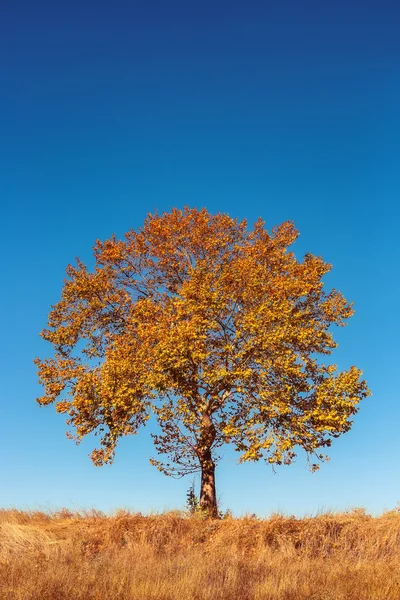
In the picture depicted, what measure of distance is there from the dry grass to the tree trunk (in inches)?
173

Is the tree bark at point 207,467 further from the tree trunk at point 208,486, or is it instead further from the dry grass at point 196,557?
the dry grass at point 196,557

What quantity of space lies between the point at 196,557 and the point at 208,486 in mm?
9483

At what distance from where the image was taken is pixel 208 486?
25641 mm

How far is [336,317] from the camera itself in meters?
27.6

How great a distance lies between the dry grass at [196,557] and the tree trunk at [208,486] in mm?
4399

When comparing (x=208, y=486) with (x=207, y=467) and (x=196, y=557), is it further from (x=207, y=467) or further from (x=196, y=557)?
Answer: (x=196, y=557)

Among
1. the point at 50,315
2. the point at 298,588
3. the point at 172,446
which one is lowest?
the point at 298,588

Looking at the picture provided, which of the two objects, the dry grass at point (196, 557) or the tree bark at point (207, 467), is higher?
the tree bark at point (207, 467)

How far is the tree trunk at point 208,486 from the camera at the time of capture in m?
25.2

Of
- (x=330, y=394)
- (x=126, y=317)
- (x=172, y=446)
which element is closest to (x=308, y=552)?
(x=330, y=394)

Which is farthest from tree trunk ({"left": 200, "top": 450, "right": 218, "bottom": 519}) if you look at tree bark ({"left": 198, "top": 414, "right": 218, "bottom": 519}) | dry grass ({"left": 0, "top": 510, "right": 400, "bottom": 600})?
dry grass ({"left": 0, "top": 510, "right": 400, "bottom": 600})

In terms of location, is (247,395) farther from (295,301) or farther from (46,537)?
(46,537)

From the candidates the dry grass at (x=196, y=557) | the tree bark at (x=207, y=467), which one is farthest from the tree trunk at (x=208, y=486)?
the dry grass at (x=196, y=557)

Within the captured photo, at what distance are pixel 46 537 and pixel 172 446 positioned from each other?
8.17 m
